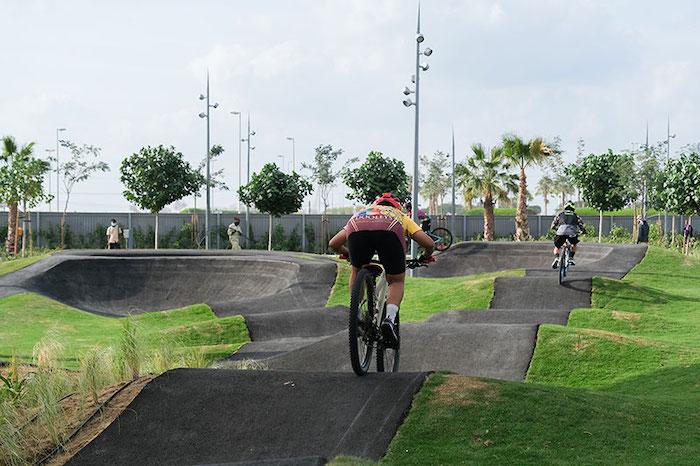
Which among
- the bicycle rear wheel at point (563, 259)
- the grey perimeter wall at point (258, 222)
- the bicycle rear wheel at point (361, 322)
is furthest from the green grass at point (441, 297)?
the grey perimeter wall at point (258, 222)

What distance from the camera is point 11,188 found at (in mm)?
39406

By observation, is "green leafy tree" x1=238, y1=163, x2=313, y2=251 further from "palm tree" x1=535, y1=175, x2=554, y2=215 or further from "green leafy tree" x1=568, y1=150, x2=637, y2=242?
"palm tree" x1=535, y1=175, x2=554, y2=215

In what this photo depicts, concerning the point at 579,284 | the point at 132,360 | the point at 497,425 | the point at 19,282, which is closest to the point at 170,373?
the point at 132,360

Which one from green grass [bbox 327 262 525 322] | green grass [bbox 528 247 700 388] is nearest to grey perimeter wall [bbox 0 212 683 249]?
green grass [bbox 327 262 525 322]

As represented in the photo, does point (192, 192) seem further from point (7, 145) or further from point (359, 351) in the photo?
point (359, 351)

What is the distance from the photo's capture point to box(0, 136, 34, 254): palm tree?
39531 millimetres

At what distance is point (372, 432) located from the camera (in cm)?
707

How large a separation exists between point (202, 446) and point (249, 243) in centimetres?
4329

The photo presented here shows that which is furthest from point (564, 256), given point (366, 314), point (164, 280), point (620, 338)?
point (164, 280)

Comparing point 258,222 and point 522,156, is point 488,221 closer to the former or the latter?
point 522,156

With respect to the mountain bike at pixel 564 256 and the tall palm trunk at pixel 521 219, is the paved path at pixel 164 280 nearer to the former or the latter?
the mountain bike at pixel 564 256

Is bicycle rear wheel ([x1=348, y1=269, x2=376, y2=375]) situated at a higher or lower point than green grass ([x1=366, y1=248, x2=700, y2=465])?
higher

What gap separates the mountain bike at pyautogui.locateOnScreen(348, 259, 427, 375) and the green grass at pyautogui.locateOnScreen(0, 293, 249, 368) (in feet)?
23.9

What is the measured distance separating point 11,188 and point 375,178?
16.7 metres
